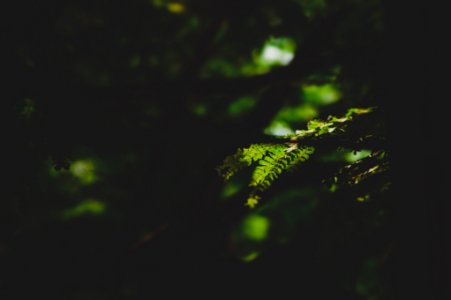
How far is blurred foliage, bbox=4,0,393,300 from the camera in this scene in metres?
2.01

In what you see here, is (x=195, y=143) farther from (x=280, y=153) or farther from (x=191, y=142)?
(x=280, y=153)

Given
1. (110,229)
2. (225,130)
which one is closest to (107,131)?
(225,130)

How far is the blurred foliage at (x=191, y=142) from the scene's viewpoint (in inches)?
79.0

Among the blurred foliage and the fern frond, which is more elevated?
the blurred foliage

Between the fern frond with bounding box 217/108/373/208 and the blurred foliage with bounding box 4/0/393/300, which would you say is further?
the blurred foliage with bounding box 4/0/393/300

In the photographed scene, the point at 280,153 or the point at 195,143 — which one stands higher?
the point at 195,143

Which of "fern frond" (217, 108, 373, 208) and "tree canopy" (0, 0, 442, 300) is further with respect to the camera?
"tree canopy" (0, 0, 442, 300)

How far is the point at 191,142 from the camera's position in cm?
276

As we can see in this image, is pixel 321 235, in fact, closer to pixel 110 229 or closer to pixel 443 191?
pixel 443 191

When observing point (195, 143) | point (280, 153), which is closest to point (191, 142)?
point (195, 143)

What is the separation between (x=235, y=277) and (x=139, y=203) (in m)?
1.71

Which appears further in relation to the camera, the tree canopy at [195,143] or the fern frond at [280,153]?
the tree canopy at [195,143]

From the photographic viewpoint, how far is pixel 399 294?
1.21 metres

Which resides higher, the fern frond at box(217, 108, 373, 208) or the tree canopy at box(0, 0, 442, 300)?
the tree canopy at box(0, 0, 442, 300)
